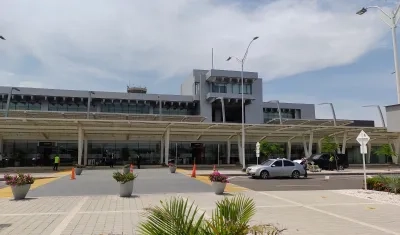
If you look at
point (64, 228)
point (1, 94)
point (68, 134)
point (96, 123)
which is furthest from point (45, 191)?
point (1, 94)

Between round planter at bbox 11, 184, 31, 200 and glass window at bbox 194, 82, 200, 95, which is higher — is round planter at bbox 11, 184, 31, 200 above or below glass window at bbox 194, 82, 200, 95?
below

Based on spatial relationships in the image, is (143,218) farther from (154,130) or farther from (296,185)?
(154,130)

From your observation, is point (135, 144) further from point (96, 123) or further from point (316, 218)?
point (316, 218)

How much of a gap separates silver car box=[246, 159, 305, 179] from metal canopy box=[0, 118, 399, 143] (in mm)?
13785

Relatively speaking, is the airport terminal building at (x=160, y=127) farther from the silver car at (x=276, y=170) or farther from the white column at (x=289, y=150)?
the silver car at (x=276, y=170)

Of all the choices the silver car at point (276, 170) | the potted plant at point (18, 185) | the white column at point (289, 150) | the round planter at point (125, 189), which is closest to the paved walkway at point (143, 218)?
the round planter at point (125, 189)

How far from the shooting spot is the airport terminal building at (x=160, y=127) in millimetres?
42531

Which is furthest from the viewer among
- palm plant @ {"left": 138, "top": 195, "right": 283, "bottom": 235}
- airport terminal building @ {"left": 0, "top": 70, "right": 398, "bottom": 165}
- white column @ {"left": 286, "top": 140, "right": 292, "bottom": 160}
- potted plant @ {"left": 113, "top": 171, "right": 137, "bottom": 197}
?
white column @ {"left": 286, "top": 140, "right": 292, "bottom": 160}

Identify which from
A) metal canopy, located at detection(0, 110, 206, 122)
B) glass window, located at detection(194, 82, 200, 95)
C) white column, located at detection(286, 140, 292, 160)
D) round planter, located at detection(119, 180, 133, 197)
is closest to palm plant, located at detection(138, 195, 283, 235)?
round planter, located at detection(119, 180, 133, 197)

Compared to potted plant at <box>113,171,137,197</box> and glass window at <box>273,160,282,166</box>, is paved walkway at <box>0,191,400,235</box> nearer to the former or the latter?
potted plant at <box>113,171,137,197</box>

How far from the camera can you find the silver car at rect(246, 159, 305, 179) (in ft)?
90.9

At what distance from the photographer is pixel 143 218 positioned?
10.3 m

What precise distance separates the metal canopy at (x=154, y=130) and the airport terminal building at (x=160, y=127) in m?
0.10

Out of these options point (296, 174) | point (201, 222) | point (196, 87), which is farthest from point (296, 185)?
point (196, 87)
